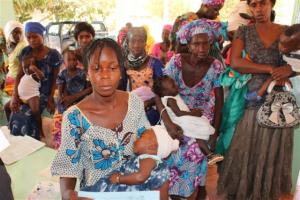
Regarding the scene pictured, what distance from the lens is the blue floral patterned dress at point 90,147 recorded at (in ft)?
4.12

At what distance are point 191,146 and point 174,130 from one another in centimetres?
19

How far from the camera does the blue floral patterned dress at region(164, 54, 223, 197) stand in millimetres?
2012

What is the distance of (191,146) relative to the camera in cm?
199

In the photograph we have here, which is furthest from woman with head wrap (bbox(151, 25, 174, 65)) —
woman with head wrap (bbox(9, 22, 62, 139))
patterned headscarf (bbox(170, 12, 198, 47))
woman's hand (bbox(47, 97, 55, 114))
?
woman's hand (bbox(47, 97, 55, 114))

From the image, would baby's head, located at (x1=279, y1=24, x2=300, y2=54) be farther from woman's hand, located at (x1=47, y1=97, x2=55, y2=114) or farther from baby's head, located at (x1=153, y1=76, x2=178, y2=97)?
woman's hand, located at (x1=47, y1=97, x2=55, y2=114)

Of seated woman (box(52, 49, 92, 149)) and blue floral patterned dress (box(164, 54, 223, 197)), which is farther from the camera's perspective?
seated woman (box(52, 49, 92, 149))

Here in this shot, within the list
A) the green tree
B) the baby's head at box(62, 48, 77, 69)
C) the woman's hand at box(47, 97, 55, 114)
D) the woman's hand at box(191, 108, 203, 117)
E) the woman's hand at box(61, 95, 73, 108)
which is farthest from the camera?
the green tree

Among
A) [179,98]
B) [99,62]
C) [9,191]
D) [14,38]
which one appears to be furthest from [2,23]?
[9,191]

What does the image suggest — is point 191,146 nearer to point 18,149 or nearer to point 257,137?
point 257,137

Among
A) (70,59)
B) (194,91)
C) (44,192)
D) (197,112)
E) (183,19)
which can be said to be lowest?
(44,192)

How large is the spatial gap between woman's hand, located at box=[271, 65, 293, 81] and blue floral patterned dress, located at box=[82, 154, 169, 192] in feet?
3.18

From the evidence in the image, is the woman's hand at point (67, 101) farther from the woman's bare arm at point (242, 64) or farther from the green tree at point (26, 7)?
the green tree at point (26, 7)

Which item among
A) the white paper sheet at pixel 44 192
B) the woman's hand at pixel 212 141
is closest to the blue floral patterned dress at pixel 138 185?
the white paper sheet at pixel 44 192

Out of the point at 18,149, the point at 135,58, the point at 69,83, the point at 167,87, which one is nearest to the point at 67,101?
the point at 69,83
